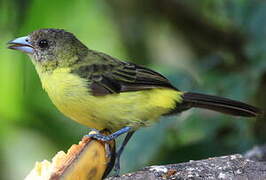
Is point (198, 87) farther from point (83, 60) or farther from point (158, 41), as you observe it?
point (158, 41)

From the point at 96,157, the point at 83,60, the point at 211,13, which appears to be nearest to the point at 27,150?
the point at 83,60

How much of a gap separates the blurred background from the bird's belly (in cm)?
28

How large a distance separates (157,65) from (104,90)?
1.22m

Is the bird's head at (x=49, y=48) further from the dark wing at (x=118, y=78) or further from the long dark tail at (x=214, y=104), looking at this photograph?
the long dark tail at (x=214, y=104)

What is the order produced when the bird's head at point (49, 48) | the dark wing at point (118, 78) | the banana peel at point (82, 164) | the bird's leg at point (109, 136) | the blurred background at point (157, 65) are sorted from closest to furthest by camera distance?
the banana peel at point (82, 164)
the bird's leg at point (109, 136)
the dark wing at point (118, 78)
the bird's head at point (49, 48)
the blurred background at point (157, 65)

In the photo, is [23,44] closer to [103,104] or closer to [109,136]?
[103,104]

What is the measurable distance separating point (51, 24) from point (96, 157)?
3.25 meters

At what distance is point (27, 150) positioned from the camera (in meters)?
6.27

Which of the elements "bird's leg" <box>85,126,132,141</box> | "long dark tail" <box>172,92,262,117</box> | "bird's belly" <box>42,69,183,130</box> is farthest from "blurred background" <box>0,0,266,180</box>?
"bird's leg" <box>85,126,132,141</box>

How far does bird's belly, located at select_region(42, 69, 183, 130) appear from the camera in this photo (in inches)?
167

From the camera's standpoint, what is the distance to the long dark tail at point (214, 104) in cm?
461

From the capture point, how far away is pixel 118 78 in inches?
178

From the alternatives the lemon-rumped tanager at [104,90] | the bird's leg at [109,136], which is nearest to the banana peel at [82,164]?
the bird's leg at [109,136]

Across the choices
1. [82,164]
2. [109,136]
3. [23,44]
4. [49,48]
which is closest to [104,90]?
[109,136]
